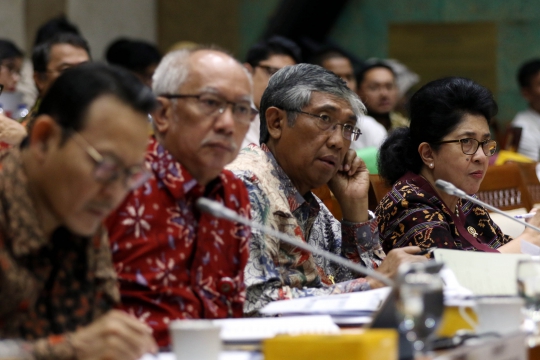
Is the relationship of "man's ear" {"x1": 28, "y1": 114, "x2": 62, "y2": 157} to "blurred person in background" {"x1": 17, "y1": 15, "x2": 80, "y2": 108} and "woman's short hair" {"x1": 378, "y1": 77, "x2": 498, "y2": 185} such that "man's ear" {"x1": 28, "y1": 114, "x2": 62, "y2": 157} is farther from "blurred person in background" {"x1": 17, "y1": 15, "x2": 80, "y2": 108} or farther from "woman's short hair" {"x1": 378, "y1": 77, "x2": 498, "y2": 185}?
"blurred person in background" {"x1": 17, "y1": 15, "x2": 80, "y2": 108}

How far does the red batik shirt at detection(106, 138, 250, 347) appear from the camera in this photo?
179 centimetres

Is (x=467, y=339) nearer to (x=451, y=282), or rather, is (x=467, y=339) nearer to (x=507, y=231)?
(x=451, y=282)

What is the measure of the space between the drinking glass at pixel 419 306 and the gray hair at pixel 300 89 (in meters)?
1.02

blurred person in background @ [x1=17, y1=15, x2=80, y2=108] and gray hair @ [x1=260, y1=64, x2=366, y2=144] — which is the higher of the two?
gray hair @ [x1=260, y1=64, x2=366, y2=144]

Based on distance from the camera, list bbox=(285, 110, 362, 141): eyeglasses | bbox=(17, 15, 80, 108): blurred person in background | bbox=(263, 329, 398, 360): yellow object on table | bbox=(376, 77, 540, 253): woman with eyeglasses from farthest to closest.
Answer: bbox=(17, 15, 80, 108): blurred person in background → bbox=(376, 77, 540, 253): woman with eyeglasses → bbox=(285, 110, 362, 141): eyeglasses → bbox=(263, 329, 398, 360): yellow object on table

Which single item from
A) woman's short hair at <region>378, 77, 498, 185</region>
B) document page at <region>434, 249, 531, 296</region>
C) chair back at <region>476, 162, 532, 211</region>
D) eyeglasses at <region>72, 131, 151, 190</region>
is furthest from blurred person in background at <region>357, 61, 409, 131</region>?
eyeglasses at <region>72, 131, 151, 190</region>

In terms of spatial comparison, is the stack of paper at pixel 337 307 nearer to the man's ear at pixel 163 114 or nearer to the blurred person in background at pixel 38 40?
the man's ear at pixel 163 114

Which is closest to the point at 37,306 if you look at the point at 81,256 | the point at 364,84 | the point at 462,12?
the point at 81,256

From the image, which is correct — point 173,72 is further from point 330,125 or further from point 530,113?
point 530,113

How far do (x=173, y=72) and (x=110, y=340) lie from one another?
800mm

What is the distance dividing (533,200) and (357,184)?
1.40 meters

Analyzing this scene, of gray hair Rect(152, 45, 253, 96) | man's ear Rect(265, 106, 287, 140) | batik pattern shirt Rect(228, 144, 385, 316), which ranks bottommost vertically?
batik pattern shirt Rect(228, 144, 385, 316)

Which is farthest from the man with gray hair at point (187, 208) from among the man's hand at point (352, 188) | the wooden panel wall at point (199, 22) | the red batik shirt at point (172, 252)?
the wooden panel wall at point (199, 22)

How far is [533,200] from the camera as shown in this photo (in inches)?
148
